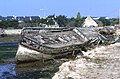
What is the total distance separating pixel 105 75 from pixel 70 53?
1883 cm

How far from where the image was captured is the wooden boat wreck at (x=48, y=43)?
3731 cm

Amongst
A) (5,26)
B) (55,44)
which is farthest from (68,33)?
(5,26)

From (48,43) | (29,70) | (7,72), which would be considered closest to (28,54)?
(48,43)

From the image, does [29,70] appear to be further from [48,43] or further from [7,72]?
[48,43]

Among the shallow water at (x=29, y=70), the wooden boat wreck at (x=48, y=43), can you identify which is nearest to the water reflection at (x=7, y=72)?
the shallow water at (x=29, y=70)

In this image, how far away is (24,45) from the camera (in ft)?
122

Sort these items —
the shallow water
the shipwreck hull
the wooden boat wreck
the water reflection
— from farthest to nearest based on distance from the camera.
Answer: the wooden boat wreck
the shipwreck hull
the water reflection
the shallow water

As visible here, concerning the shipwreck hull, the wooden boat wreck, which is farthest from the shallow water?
the wooden boat wreck

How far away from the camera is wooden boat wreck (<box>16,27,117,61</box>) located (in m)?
37.3

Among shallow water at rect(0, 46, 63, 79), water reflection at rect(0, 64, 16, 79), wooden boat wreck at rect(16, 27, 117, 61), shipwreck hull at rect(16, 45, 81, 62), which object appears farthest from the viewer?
wooden boat wreck at rect(16, 27, 117, 61)

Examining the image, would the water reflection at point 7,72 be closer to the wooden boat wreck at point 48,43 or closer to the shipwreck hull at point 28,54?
the shipwreck hull at point 28,54

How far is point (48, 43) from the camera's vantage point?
40.2m

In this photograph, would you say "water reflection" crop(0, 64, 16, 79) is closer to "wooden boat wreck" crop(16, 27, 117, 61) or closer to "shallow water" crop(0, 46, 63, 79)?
"shallow water" crop(0, 46, 63, 79)

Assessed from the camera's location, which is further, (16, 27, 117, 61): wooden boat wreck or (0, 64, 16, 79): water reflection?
(16, 27, 117, 61): wooden boat wreck
